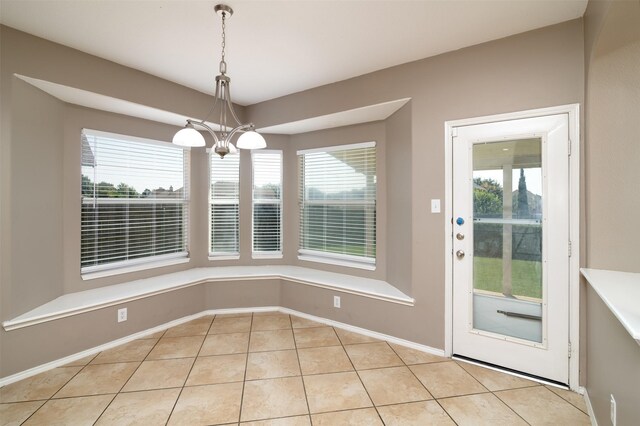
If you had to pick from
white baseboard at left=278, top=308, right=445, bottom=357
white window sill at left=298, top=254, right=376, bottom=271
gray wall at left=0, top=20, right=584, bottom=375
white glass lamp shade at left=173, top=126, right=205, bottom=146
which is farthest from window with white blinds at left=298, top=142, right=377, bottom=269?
white glass lamp shade at left=173, top=126, right=205, bottom=146

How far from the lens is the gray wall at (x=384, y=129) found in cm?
212

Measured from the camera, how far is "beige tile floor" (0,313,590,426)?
181cm

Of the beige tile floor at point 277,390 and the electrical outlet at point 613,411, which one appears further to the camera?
the beige tile floor at point 277,390

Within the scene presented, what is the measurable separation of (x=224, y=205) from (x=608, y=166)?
3781 mm

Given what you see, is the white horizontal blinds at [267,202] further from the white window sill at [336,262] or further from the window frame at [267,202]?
the white window sill at [336,262]

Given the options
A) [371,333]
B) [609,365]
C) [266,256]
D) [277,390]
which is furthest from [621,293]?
[266,256]

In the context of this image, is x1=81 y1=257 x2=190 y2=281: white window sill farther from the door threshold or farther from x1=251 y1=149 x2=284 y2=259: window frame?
the door threshold

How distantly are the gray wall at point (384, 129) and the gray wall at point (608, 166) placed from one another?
200mm

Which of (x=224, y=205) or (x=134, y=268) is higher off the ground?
(x=224, y=205)

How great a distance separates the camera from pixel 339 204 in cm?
367

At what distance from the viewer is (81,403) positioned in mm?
1938

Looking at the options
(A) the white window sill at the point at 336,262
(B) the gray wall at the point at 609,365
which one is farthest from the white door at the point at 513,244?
(A) the white window sill at the point at 336,262

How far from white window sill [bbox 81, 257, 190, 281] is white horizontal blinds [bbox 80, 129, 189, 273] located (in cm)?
4

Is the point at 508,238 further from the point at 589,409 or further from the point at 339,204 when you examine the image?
the point at 339,204
